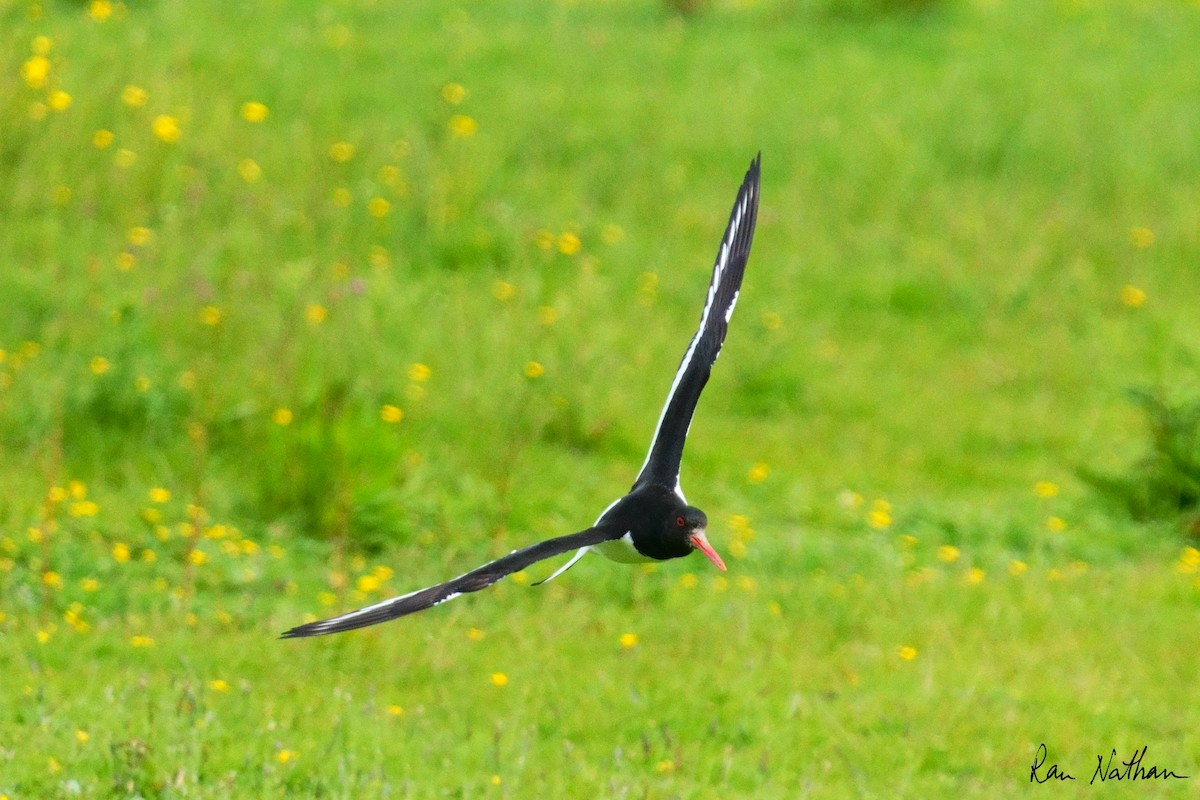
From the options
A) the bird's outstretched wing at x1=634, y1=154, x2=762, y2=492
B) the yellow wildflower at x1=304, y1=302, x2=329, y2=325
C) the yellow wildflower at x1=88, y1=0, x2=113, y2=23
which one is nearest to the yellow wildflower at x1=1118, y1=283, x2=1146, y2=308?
the yellow wildflower at x1=304, y1=302, x2=329, y2=325

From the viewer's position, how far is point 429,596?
3.30 m

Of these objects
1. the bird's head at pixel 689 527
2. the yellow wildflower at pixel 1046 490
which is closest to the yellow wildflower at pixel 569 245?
the yellow wildflower at pixel 1046 490

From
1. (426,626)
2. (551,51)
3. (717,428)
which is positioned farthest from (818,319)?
(426,626)

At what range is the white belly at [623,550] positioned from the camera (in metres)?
4.04

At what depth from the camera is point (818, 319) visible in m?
10.0

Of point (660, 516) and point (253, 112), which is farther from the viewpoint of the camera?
point (253, 112)

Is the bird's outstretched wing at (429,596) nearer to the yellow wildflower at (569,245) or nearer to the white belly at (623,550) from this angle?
the white belly at (623,550)

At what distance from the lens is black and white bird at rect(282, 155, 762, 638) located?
330cm

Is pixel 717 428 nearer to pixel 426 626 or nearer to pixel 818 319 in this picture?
pixel 818 319

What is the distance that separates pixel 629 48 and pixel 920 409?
5144 mm
